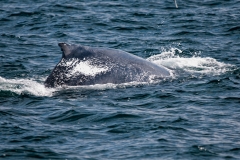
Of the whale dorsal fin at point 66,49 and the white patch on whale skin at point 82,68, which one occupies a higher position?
the whale dorsal fin at point 66,49

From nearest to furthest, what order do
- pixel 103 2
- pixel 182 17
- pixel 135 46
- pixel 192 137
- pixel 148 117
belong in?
pixel 192 137 < pixel 148 117 < pixel 135 46 < pixel 182 17 < pixel 103 2

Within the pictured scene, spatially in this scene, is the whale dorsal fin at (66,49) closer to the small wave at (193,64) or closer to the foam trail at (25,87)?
the foam trail at (25,87)

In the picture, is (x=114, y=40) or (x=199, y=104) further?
(x=114, y=40)

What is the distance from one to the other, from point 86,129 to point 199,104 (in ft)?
10.4

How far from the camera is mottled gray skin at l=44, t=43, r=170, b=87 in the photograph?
1411cm

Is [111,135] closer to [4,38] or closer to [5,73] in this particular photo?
[5,73]

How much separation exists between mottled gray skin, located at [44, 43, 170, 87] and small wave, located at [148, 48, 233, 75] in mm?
2143

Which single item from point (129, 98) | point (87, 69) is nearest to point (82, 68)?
point (87, 69)

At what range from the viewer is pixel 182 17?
87.0ft

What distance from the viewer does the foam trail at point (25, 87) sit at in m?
14.2

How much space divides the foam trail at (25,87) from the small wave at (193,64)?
170 inches

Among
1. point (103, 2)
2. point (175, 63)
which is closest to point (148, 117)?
point (175, 63)

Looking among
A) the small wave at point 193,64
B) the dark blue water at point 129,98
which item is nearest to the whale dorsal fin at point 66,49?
the dark blue water at point 129,98

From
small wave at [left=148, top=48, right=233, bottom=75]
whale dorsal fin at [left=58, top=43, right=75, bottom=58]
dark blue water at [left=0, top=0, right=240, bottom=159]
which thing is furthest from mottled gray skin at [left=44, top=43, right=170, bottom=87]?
small wave at [left=148, top=48, right=233, bottom=75]
